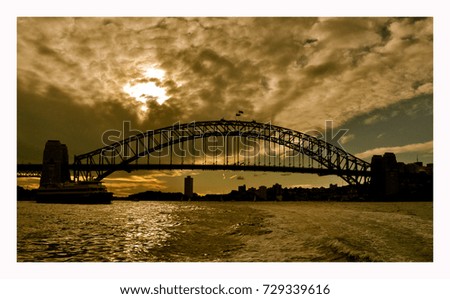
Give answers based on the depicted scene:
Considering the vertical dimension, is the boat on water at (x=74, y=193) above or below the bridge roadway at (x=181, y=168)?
below

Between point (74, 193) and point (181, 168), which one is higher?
point (181, 168)

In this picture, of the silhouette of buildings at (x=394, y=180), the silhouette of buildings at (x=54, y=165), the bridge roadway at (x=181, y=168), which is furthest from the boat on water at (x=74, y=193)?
the silhouette of buildings at (x=394, y=180)

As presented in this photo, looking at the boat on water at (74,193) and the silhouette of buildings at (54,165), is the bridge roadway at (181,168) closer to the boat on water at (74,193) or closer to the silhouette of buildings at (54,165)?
the silhouette of buildings at (54,165)

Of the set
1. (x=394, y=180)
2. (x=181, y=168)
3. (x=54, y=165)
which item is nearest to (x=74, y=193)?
(x=54, y=165)

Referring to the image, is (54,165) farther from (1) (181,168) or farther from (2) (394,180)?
(2) (394,180)

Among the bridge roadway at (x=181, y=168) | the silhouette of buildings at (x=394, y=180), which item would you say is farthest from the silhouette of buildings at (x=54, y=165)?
the silhouette of buildings at (x=394, y=180)

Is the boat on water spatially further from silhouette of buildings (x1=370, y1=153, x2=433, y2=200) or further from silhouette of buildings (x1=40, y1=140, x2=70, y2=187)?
silhouette of buildings (x1=370, y1=153, x2=433, y2=200)

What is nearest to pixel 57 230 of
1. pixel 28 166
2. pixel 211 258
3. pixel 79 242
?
pixel 79 242

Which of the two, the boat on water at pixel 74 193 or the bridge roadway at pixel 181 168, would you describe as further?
the bridge roadway at pixel 181 168
